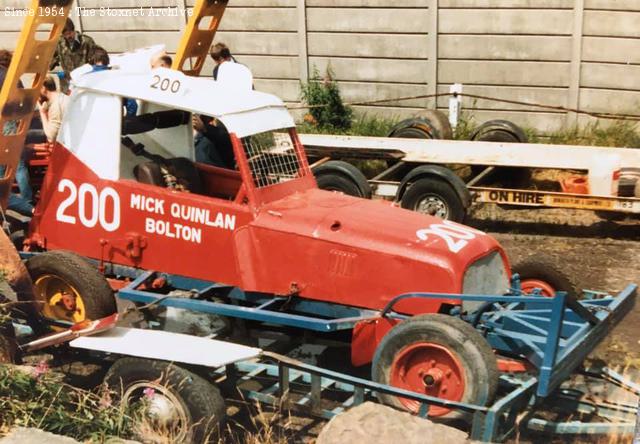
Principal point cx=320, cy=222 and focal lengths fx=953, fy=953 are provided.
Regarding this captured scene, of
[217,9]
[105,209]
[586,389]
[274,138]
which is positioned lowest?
[586,389]

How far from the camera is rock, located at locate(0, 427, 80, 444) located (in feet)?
14.4

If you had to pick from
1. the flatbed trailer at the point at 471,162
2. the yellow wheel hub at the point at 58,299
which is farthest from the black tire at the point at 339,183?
the yellow wheel hub at the point at 58,299

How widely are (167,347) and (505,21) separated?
8.16 metres

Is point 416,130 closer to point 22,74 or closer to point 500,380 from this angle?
point 22,74

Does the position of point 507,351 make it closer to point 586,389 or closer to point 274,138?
point 586,389

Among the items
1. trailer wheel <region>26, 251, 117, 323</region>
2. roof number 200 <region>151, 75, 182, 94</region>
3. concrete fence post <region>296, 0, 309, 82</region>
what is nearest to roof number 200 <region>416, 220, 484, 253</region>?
roof number 200 <region>151, 75, 182, 94</region>

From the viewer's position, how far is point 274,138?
684 cm

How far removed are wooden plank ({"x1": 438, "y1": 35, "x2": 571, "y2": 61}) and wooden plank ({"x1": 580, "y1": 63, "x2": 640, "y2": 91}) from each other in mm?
332

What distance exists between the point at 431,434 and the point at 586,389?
6.56 ft

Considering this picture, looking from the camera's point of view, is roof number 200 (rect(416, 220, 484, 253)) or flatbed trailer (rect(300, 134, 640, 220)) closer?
roof number 200 (rect(416, 220, 484, 253))

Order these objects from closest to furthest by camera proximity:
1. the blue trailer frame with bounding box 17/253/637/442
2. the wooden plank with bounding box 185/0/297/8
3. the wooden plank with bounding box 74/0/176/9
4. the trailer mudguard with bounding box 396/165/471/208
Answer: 1. the blue trailer frame with bounding box 17/253/637/442
2. the trailer mudguard with bounding box 396/165/471/208
3. the wooden plank with bounding box 185/0/297/8
4. the wooden plank with bounding box 74/0/176/9

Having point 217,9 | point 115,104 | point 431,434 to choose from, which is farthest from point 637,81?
point 431,434

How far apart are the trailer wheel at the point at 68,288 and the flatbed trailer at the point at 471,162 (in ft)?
13.2

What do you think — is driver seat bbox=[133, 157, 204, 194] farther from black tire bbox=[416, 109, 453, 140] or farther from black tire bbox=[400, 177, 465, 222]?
black tire bbox=[416, 109, 453, 140]
